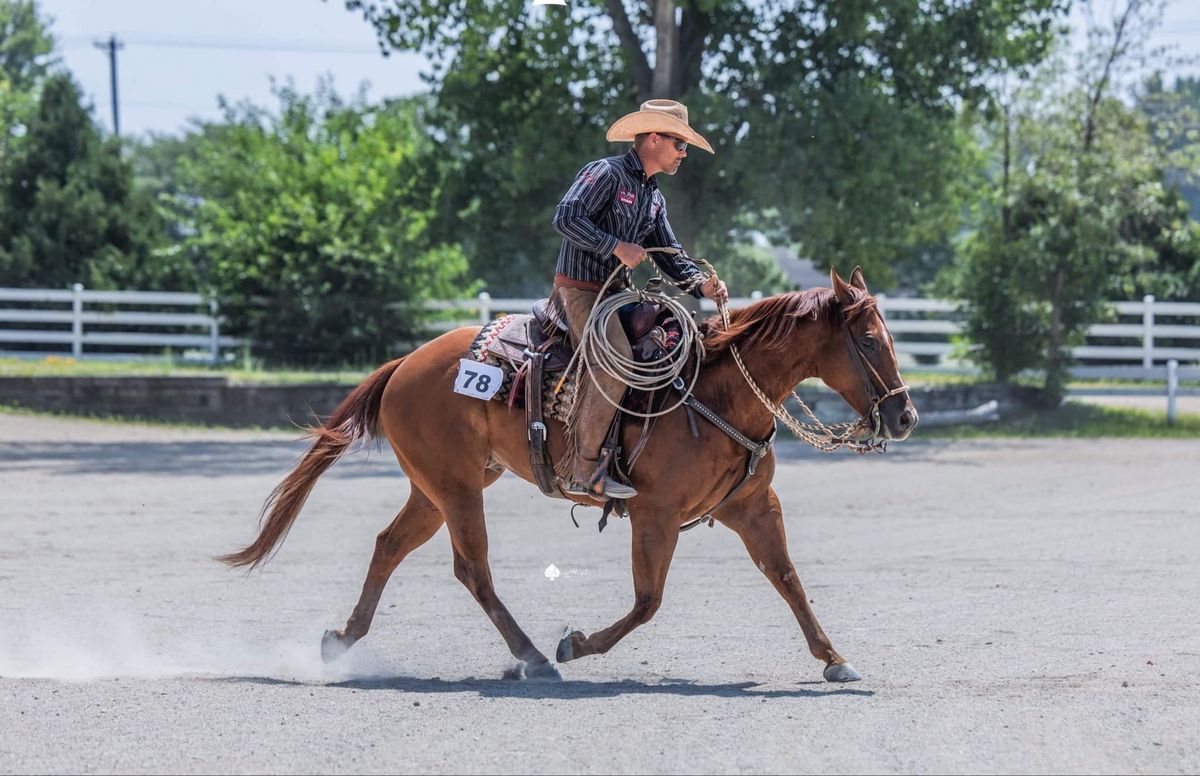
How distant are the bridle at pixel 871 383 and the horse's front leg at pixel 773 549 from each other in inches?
23.6

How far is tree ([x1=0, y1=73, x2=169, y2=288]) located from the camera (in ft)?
107

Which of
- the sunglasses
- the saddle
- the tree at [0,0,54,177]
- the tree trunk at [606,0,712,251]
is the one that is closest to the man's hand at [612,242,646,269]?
the saddle

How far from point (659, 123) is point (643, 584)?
223 cm

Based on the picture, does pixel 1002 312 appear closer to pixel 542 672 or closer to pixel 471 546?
pixel 471 546

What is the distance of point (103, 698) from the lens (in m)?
6.58

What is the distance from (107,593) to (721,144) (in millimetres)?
16012

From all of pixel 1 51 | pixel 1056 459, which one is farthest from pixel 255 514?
pixel 1 51

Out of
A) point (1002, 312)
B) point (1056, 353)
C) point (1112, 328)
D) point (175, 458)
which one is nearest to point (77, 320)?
point (175, 458)

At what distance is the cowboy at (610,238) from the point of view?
7.41 metres

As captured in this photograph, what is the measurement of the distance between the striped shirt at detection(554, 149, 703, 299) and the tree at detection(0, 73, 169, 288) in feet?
85.1

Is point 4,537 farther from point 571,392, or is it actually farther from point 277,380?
point 277,380

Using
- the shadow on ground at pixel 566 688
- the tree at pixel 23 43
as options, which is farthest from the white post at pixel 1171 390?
the tree at pixel 23 43

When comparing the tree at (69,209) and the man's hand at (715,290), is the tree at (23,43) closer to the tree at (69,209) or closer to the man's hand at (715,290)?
the tree at (69,209)

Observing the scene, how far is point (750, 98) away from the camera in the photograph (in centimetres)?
2467
